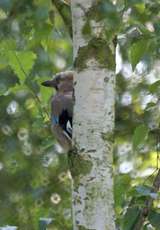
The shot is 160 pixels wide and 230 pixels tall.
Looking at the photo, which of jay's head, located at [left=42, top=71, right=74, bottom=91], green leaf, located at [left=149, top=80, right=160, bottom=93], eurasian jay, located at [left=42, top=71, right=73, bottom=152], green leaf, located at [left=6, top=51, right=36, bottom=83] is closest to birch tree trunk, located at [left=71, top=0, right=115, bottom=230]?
green leaf, located at [left=149, top=80, right=160, bottom=93]

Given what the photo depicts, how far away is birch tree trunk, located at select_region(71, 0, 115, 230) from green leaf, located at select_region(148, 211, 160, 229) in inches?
16.4

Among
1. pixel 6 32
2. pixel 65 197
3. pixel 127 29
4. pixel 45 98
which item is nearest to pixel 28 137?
pixel 65 197

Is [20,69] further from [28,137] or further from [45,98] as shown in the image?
[28,137]

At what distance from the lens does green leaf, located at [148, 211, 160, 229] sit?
321 centimetres

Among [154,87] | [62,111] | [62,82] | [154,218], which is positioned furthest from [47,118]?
[62,82]

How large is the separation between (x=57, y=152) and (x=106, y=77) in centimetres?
267

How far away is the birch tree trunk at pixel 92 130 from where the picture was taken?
283cm

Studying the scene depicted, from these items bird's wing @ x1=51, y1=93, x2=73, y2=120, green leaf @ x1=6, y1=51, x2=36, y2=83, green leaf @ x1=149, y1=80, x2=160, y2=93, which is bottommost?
green leaf @ x1=149, y1=80, x2=160, y2=93

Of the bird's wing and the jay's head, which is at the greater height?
the jay's head

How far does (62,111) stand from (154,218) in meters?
1.60

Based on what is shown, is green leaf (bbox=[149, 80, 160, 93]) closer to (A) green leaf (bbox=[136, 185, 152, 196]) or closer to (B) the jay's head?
(A) green leaf (bbox=[136, 185, 152, 196])

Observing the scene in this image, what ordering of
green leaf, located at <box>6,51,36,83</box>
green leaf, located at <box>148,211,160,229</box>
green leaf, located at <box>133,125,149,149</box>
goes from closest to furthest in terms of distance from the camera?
green leaf, located at <box>148,211,160,229</box>, green leaf, located at <box>133,125,149,149</box>, green leaf, located at <box>6,51,36,83</box>

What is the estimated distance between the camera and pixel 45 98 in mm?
4230

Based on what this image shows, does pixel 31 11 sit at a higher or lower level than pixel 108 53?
higher
